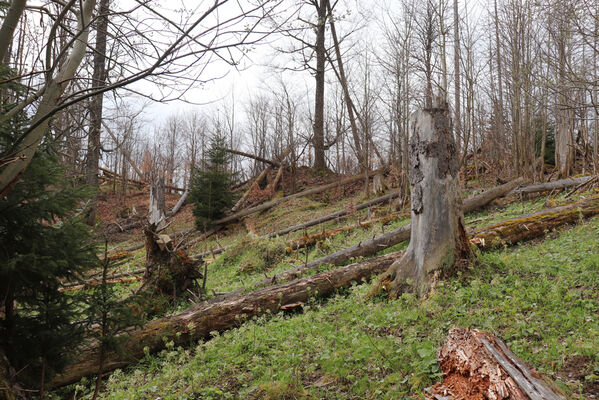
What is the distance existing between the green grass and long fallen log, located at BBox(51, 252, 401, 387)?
0.67 feet

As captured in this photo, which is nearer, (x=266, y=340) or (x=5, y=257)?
(x=5, y=257)

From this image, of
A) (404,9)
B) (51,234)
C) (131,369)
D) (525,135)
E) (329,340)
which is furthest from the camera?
(404,9)

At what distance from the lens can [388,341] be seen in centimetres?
393

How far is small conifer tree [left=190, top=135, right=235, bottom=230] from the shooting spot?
53.4ft

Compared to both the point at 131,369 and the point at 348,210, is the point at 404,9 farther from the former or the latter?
the point at 131,369

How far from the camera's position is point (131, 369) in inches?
184

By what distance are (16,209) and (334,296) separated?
4746 millimetres

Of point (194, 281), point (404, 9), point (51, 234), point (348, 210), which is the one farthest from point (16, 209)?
point (404, 9)

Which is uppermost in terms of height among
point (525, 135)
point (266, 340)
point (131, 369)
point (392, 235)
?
point (525, 135)

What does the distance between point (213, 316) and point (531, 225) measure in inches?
266

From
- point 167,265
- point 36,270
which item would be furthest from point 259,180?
point 36,270

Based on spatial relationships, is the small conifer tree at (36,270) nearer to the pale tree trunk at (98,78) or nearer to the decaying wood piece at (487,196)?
the pale tree trunk at (98,78)

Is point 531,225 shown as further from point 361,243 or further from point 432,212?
point 432,212

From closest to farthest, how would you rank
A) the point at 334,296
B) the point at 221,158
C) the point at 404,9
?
the point at 334,296 < the point at 404,9 < the point at 221,158
